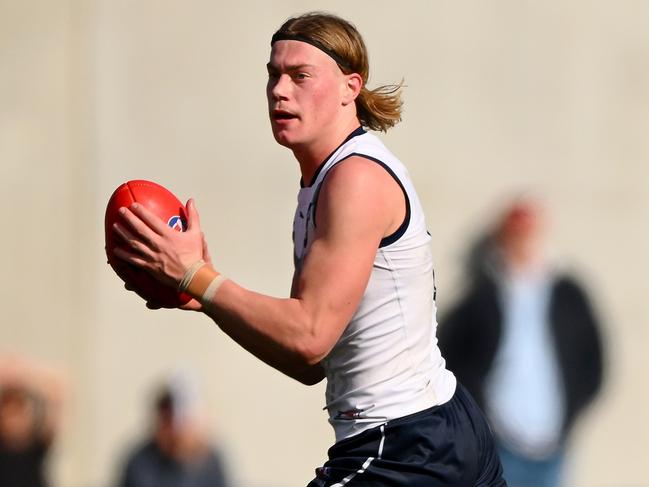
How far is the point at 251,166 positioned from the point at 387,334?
614cm

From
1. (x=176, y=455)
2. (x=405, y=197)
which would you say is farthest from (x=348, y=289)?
(x=176, y=455)

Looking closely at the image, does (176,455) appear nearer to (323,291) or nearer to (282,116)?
(282,116)

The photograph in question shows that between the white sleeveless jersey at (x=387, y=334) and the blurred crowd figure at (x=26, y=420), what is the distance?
16.4 ft

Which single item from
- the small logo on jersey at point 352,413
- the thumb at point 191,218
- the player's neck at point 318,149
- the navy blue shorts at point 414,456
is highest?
the player's neck at point 318,149

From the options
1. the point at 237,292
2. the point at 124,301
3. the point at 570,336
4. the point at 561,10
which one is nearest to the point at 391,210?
the point at 237,292

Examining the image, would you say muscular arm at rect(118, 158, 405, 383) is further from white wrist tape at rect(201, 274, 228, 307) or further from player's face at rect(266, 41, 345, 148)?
player's face at rect(266, 41, 345, 148)

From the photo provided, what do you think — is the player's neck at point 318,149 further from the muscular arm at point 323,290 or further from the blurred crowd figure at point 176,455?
the blurred crowd figure at point 176,455

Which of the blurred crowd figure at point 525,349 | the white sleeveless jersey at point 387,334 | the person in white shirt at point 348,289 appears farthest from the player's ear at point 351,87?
the blurred crowd figure at point 525,349

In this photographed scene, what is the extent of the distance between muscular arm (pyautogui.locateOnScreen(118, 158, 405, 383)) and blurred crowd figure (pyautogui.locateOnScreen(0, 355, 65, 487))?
517cm

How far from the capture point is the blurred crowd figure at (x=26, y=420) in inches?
352

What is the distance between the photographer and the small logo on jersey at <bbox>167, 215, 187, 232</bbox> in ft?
13.9

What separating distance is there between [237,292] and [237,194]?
625 cm

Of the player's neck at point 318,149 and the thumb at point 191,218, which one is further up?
the player's neck at point 318,149

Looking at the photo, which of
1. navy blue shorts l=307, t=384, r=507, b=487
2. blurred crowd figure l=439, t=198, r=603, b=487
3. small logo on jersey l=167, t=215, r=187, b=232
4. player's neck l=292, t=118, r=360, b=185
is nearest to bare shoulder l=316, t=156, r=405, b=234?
player's neck l=292, t=118, r=360, b=185
